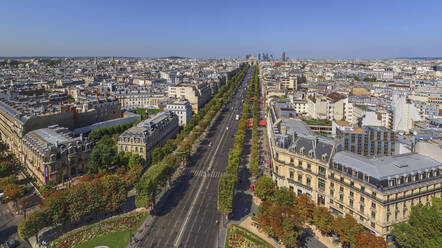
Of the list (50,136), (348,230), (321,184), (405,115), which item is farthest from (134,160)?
(405,115)

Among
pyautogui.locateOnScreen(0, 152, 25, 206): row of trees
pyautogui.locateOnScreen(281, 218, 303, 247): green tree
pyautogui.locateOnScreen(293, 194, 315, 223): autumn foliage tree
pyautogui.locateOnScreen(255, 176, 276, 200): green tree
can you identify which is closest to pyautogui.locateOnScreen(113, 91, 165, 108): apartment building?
pyautogui.locateOnScreen(0, 152, 25, 206): row of trees

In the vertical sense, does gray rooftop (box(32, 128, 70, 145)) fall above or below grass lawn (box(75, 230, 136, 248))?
above

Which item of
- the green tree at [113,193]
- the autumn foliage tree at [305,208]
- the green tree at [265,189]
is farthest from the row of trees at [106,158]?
the autumn foliage tree at [305,208]

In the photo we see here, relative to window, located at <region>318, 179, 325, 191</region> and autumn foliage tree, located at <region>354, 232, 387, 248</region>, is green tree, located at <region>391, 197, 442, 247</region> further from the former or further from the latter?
window, located at <region>318, 179, 325, 191</region>

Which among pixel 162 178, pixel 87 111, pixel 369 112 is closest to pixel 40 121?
pixel 87 111

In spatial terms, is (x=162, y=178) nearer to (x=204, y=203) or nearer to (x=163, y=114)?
(x=204, y=203)
